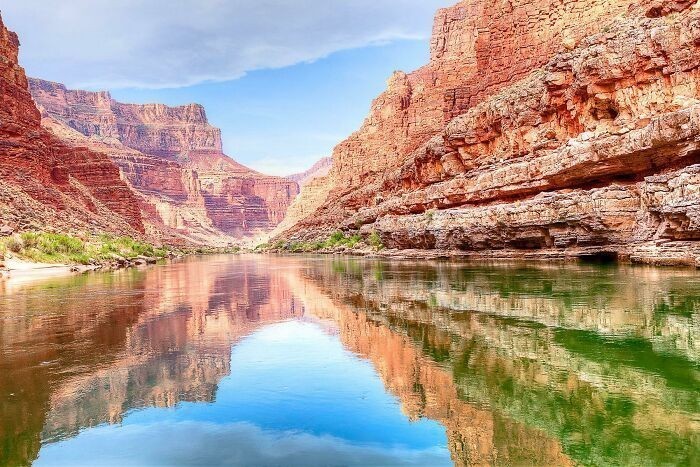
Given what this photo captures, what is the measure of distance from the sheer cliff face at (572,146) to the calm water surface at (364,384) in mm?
9764

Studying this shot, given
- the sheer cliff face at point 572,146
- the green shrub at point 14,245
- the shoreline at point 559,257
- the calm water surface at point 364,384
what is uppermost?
the sheer cliff face at point 572,146

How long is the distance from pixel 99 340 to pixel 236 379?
380 cm

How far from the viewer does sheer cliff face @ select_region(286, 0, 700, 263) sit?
71.7ft

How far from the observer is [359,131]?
402 feet

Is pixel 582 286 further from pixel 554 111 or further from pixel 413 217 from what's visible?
pixel 413 217

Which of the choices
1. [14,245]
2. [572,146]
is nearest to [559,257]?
[572,146]

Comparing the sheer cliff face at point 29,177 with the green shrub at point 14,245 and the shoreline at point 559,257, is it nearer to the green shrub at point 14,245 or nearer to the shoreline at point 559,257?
the green shrub at point 14,245

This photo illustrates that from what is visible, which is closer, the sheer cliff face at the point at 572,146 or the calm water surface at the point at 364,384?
the calm water surface at the point at 364,384

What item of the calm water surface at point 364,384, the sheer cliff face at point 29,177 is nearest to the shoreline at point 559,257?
the calm water surface at point 364,384

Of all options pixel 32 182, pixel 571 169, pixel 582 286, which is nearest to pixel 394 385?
pixel 582 286

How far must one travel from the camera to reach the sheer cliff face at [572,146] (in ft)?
71.7

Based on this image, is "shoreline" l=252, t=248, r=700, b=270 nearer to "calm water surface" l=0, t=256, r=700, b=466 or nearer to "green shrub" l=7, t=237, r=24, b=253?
"calm water surface" l=0, t=256, r=700, b=466

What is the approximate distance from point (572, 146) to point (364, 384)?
→ 24.3 m

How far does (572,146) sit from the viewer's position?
27875mm
